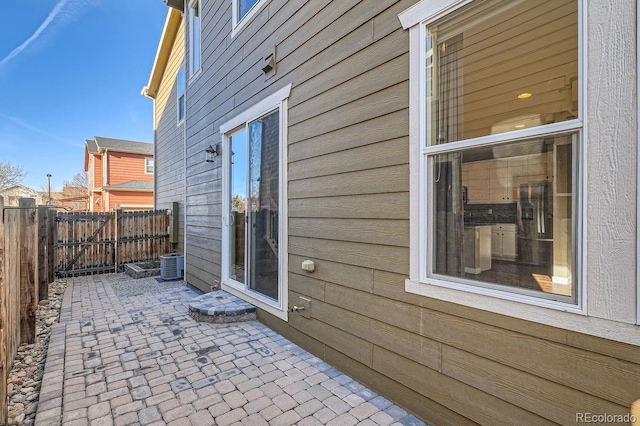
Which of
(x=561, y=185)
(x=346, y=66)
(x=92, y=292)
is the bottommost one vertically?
(x=92, y=292)

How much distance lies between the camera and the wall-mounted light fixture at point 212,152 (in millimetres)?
4824

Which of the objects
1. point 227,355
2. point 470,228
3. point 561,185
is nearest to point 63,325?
point 227,355

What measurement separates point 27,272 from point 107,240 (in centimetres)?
467

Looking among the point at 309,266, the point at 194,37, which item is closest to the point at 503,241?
the point at 309,266

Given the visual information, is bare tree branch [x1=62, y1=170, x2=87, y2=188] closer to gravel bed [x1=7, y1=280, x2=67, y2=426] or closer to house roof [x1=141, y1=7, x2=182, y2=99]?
house roof [x1=141, y1=7, x2=182, y2=99]

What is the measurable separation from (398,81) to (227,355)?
2656 mm

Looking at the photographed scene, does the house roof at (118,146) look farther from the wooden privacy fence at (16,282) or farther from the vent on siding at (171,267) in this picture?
the wooden privacy fence at (16,282)

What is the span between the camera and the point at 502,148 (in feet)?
5.37

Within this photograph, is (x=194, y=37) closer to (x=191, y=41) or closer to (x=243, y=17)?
(x=191, y=41)

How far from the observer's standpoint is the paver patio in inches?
78.3

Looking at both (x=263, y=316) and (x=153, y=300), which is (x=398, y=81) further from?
(x=153, y=300)

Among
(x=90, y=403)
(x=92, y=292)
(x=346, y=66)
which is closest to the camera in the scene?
(x=90, y=403)

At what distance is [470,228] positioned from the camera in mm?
1792

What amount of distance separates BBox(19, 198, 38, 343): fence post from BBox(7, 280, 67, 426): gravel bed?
18 centimetres
